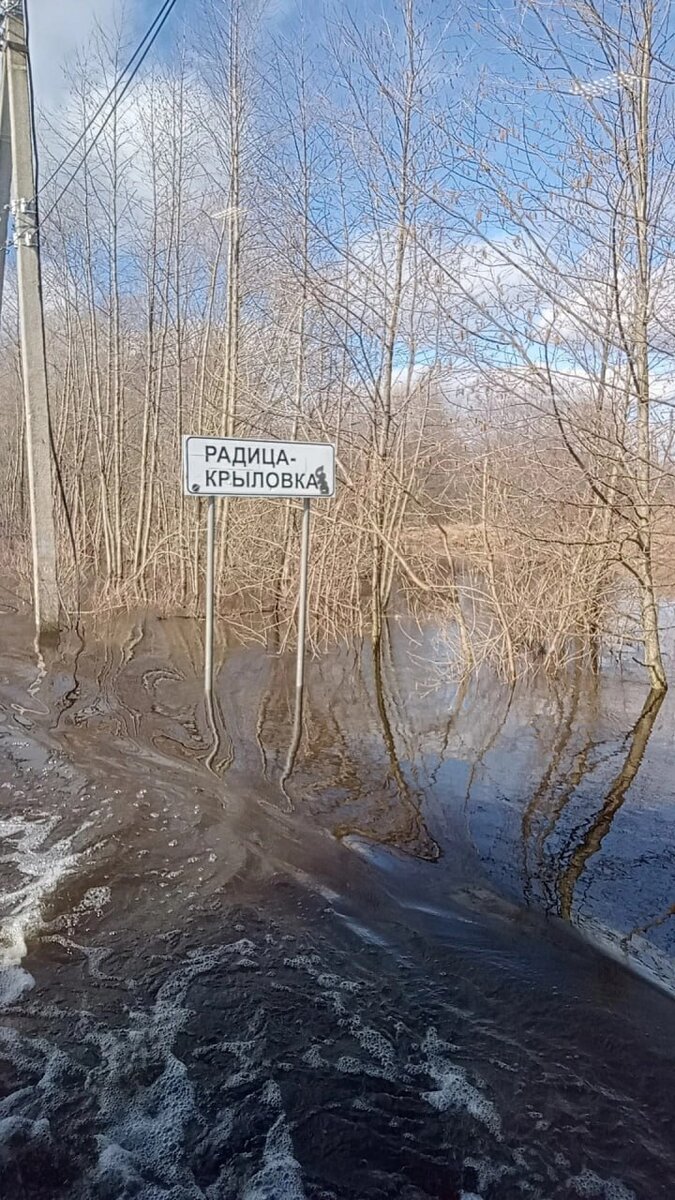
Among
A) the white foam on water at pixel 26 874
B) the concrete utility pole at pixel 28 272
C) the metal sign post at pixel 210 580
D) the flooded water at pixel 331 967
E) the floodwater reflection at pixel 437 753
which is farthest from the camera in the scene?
the concrete utility pole at pixel 28 272

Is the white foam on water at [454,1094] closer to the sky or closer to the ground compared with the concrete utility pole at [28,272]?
closer to the ground

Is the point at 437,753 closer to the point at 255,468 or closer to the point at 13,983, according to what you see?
the point at 255,468

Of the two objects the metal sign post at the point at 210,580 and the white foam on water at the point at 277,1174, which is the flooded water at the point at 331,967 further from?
the metal sign post at the point at 210,580

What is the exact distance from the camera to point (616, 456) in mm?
7465

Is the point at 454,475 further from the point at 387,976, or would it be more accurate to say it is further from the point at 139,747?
the point at 387,976

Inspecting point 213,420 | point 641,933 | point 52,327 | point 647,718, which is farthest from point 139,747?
→ point 52,327

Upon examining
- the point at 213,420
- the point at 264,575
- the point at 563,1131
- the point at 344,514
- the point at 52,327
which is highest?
the point at 52,327

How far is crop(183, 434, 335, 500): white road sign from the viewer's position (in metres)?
6.11

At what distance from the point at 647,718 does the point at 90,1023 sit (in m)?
6.07

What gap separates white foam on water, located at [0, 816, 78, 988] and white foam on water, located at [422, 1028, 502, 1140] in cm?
162

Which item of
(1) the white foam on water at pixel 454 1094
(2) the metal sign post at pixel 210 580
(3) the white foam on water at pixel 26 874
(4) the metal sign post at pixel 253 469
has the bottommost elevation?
(1) the white foam on water at pixel 454 1094

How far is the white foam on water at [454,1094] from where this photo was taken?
8.32 feet

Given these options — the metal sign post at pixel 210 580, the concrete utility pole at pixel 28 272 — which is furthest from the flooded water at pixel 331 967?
the concrete utility pole at pixel 28 272

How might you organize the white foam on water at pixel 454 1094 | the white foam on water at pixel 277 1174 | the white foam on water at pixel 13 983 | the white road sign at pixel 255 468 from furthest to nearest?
the white road sign at pixel 255 468, the white foam on water at pixel 13 983, the white foam on water at pixel 454 1094, the white foam on water at pixel 277 1174
